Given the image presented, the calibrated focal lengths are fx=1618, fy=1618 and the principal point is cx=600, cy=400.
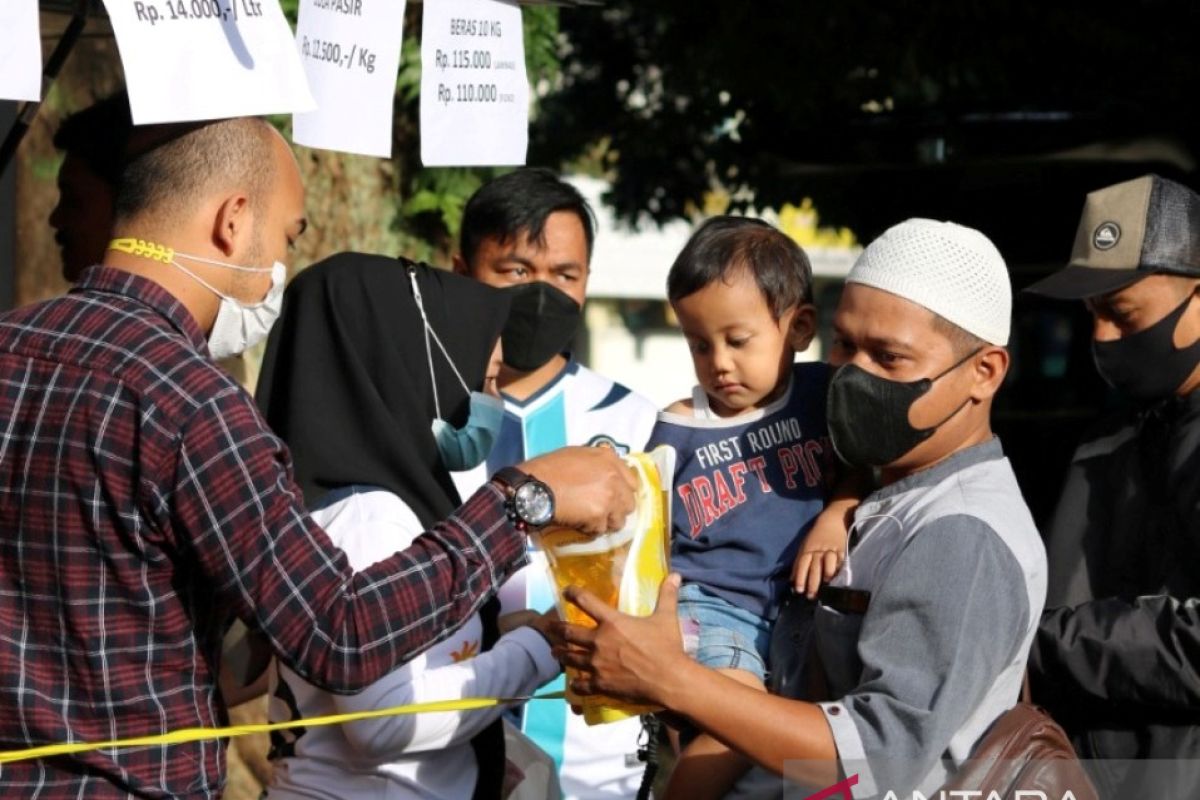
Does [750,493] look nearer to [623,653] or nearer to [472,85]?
[623,653]

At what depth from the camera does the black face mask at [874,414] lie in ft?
9.26

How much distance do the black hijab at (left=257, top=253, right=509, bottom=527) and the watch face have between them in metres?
0.45

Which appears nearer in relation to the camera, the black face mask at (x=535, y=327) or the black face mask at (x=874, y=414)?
the black face mask at (x=874, y=414)

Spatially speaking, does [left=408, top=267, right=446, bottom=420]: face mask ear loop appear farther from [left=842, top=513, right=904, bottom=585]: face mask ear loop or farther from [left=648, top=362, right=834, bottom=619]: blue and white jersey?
[left=842, top=513, right=904, bottom=585]: face mask ear loop

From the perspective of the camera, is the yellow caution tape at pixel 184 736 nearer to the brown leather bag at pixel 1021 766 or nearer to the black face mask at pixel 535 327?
the brown leather bag at pixel 1021 766

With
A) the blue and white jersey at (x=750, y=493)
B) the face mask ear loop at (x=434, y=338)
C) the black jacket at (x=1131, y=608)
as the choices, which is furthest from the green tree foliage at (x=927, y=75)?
the face mask ear loop at (x=434, y=338)

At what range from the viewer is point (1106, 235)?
3.63 metres

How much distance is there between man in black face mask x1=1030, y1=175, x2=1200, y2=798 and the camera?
3.16 metres

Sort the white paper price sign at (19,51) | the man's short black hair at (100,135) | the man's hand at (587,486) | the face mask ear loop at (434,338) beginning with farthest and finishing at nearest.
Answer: the man's short black hair at (100,135) < the face mask ear loop at (434,338) < the man's hand at (587,486) < the white paper price sign at (19,51)

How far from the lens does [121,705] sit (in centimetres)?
240

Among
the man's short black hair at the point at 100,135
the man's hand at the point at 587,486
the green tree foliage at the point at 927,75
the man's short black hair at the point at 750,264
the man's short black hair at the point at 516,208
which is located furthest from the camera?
the green tree foliage at the point at 927,75

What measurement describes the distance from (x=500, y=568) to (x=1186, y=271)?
5.87 ft

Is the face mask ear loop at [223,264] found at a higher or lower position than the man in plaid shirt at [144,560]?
higher

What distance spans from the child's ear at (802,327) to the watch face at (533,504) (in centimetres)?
98
